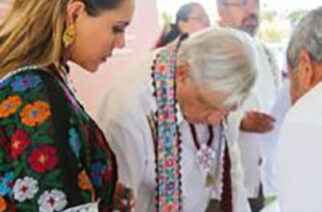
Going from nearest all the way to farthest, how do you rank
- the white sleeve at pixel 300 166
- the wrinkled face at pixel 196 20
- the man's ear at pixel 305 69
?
the white sleeve at pixel 300 166
the man's ear at pixel 305 69
the wrinkled face at pixel 196 20

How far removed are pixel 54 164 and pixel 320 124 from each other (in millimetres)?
449

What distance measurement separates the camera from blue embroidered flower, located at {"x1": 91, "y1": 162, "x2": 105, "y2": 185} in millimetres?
1070

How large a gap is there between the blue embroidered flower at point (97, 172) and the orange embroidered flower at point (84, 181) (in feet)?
0.11

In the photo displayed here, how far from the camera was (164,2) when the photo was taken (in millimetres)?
3752

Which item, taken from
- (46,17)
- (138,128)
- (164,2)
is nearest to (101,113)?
(138,128)

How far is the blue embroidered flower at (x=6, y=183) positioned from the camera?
990 millimetres

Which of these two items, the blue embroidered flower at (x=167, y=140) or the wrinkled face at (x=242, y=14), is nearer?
the blue embroidered flower at (x=167, y=140)

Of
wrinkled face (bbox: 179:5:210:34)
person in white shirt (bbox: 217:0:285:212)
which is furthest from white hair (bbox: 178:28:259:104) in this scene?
wrinkled face (bbox: 179:5:210:34)

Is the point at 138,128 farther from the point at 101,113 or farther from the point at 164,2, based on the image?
the point at 164,2

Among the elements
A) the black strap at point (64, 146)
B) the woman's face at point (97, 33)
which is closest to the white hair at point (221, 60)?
the woman's face at point (97, 33)

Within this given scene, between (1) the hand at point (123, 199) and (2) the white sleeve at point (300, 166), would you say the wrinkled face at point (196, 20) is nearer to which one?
(1) the hand at point (123, 199)

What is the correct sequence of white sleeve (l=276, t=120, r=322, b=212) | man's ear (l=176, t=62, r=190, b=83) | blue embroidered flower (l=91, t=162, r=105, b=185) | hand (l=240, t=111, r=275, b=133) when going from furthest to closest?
hand (l=240, t=111, r=275, b=133)
man's ear (l=176, t=62, r=190, b=83)
blue embroidered flower (l=91, t=162, r=105, b=185)
white sleeve (l=276, t=120, r=322, b=212)

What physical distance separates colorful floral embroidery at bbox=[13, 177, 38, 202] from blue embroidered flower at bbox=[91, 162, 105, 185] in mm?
131

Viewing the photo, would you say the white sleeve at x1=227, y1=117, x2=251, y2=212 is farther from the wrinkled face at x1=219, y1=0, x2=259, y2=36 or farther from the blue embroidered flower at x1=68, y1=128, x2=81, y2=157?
the wrinkled face at x1=219, y1=0, x2=259, y2=36
